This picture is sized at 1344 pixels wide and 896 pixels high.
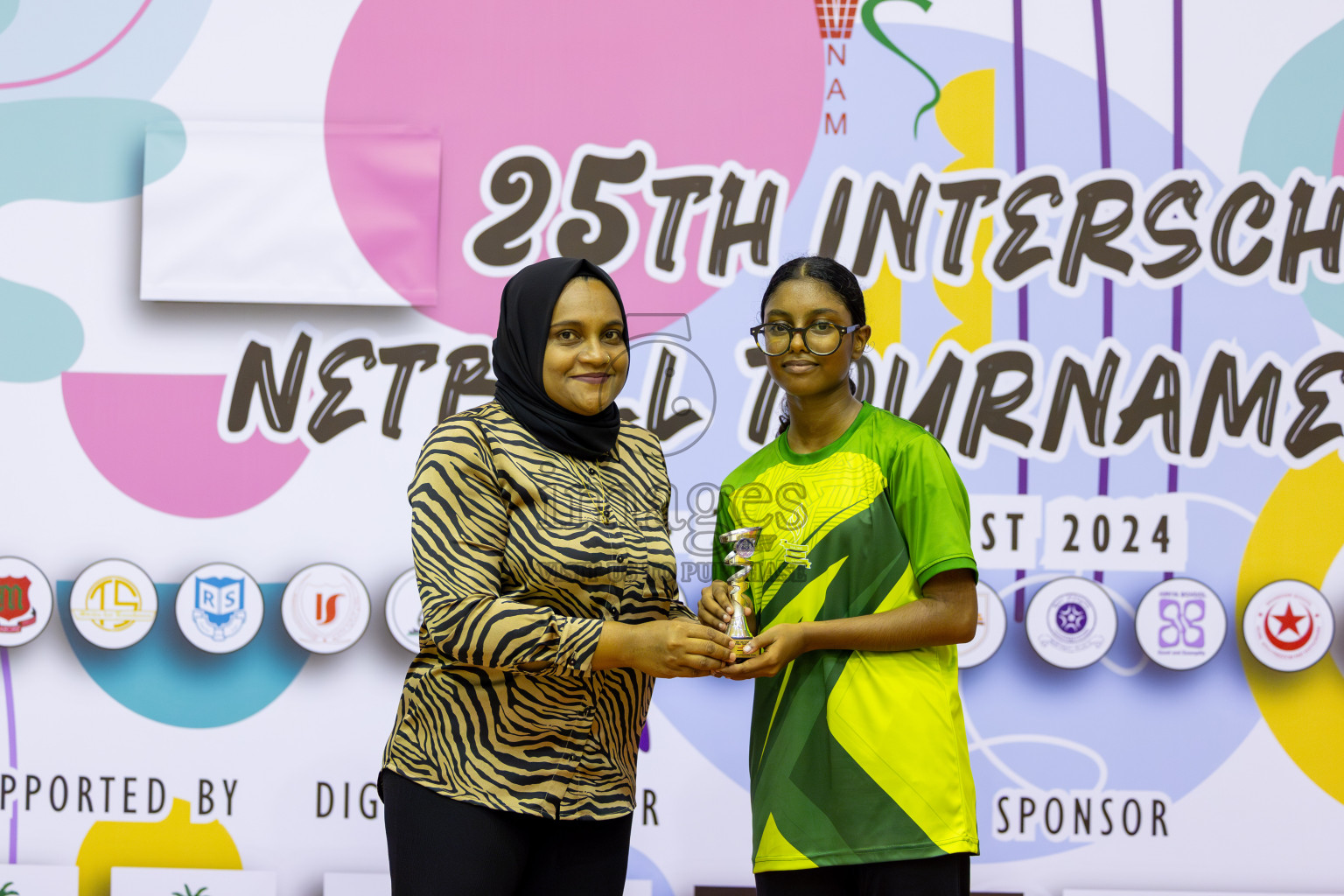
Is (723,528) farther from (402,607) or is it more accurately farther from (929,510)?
A: (402,607)

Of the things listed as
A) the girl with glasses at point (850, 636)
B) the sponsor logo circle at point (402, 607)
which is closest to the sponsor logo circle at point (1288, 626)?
the girl with glasses at point (850, 636)

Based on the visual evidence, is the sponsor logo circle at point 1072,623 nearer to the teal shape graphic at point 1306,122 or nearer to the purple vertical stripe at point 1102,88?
the teal shape graphic at point 1306,122

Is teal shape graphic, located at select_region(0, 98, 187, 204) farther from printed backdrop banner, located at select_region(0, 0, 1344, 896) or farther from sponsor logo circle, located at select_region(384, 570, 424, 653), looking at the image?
sponsor logo circle, located at select_region(384, 570, 424, 653)

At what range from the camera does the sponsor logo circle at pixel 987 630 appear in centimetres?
267

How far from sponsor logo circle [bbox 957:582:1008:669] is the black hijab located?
137 centimetres

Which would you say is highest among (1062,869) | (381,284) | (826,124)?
(826,124)

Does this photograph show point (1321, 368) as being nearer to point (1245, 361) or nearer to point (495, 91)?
point (1245, 361)

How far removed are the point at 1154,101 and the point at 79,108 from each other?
2.73 metres

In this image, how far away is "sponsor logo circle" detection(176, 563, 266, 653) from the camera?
268 cm

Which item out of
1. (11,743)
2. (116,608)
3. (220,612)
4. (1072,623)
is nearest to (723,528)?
(1072,623)

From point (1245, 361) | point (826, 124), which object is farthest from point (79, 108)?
point (1245, 361)

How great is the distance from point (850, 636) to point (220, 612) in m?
1.76

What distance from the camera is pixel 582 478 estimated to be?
64.1 inches

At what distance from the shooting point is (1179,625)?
8.75 ft
